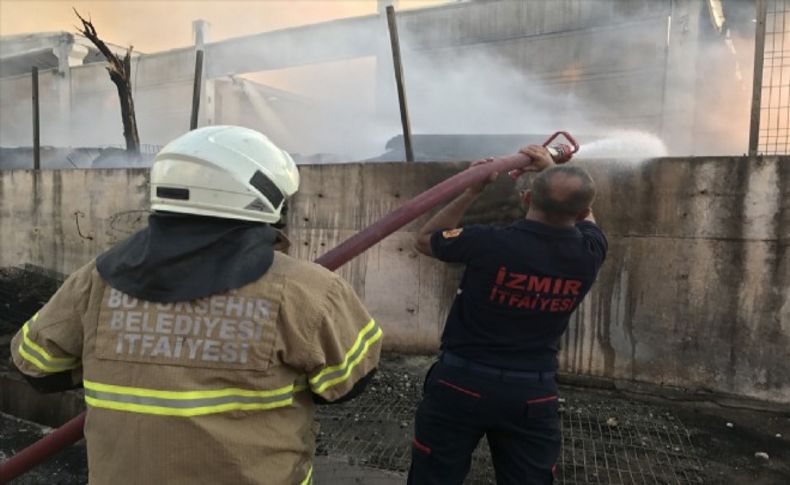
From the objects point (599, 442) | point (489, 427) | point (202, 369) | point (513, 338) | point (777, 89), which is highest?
point (777, 89)

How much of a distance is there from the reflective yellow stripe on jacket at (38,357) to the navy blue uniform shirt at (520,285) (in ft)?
4.77

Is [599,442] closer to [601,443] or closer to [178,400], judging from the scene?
[601,443]

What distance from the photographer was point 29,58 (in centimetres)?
2300

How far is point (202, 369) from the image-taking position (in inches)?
50.8

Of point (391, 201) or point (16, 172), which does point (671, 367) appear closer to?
point (391, 201)

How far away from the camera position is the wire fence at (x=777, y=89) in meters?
6.49

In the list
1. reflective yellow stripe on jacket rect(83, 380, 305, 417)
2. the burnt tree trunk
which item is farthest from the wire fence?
the burnt tree trunk

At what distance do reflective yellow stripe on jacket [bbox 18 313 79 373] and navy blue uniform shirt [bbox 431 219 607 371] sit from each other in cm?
145

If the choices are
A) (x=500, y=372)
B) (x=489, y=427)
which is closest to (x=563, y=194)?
(x=500, y=372)

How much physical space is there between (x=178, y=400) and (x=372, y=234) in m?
1.04

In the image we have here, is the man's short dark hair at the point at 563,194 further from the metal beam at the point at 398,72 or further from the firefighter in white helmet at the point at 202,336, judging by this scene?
the metal beam at the point at 398,72

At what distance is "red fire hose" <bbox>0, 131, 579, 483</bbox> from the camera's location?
1.75 metres

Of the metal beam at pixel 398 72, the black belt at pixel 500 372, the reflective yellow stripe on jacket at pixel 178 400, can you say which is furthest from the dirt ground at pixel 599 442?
the metal beam at pixel 398 72

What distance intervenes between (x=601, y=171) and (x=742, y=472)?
7.63 ft
